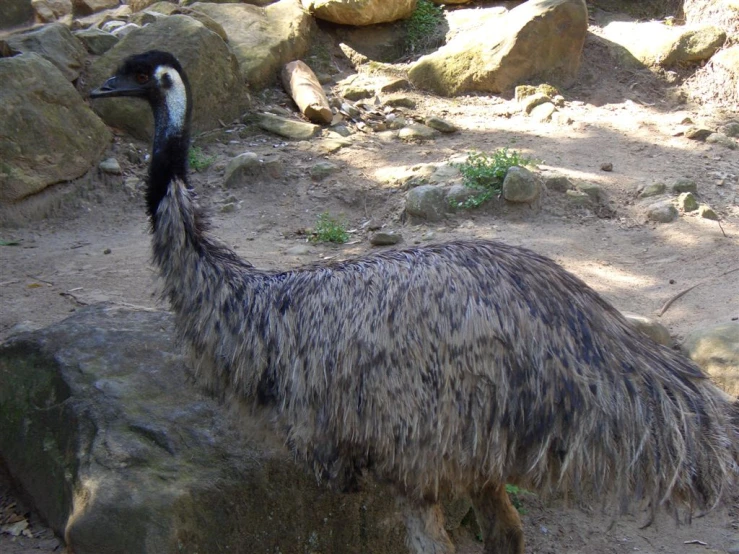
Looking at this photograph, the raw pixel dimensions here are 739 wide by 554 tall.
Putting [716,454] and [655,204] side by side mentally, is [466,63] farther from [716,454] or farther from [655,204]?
[716,454]

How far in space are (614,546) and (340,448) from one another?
5.52 feet

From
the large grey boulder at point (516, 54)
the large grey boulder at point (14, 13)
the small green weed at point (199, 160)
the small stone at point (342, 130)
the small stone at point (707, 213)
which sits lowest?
the small stone at point (707, 213)

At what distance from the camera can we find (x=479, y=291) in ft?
9.78

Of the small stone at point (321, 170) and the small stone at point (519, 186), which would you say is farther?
the small stone at point (321, 170)

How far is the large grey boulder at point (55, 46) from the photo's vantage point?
A: 25.2 feet

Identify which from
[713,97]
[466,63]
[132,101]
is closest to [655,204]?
[713,97]

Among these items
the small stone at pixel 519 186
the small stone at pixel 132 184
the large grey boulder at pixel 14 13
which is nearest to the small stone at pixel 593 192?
the small stone at pixel 519 186

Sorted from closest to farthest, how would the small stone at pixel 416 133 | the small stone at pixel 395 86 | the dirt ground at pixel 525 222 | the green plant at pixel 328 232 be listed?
1. the dirt ground at pixel 525 222
2. the green plant at pixel 328 232
3. the small stone at pixel 416 133
4. the small stone at pixel 395 86

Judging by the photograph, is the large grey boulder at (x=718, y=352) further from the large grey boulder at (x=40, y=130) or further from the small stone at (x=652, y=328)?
the large grey boulder at (x=40, y=130)

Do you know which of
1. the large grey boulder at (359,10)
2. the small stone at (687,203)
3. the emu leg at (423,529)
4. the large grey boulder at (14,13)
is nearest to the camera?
the emu leg at (423,529)

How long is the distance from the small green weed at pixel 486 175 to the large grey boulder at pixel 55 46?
3719 millimetres

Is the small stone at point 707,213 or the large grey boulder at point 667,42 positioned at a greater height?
the large grey boulder at point 667,42

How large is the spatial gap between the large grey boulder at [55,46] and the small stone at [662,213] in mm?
5142

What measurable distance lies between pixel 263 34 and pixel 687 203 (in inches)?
193
